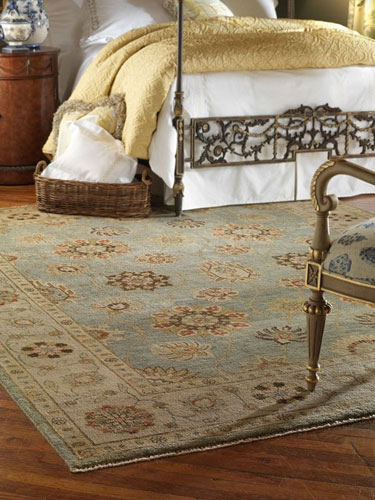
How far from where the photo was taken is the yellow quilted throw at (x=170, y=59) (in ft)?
14.2

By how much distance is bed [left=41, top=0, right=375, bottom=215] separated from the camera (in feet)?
14.3

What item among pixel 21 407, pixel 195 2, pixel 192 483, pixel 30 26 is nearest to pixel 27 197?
pixel 30 26

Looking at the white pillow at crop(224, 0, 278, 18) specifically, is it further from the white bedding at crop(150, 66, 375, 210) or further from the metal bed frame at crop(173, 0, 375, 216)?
the metal bed frame at crop(173, 0, 375, 216)

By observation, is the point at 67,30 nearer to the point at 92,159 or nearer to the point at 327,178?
the point at 92,159

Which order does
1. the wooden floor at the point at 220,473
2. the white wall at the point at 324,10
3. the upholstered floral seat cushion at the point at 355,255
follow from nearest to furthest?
the wooden floor at the point at 220,473 → the upholstered floral seat cushion at the point at 355,255 → the white wall at the point at 324,10

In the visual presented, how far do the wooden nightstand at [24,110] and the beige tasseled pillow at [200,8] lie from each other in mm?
883

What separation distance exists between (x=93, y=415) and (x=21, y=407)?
20 centimetres

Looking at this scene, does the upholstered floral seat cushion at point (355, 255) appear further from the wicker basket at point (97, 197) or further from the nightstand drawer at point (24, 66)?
the nightstand drawer at point (24, 66)

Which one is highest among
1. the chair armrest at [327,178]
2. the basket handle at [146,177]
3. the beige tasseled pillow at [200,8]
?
the beige tasseled pillow at [200,8]

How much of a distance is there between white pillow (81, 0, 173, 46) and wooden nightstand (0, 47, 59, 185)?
486 mm

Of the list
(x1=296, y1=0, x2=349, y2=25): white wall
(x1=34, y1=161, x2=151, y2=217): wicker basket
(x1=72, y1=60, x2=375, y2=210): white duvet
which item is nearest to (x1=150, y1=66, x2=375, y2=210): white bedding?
(x1=72, y1=60, x2=375, y2=210): white duvet

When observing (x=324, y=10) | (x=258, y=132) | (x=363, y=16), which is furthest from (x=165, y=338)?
(x=324, y=10)

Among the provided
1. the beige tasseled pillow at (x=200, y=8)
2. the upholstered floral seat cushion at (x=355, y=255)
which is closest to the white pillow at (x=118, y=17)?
the beige tasseled pillow at (x=200, y=8)

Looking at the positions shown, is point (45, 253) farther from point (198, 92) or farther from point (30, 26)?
point (30, 26)
